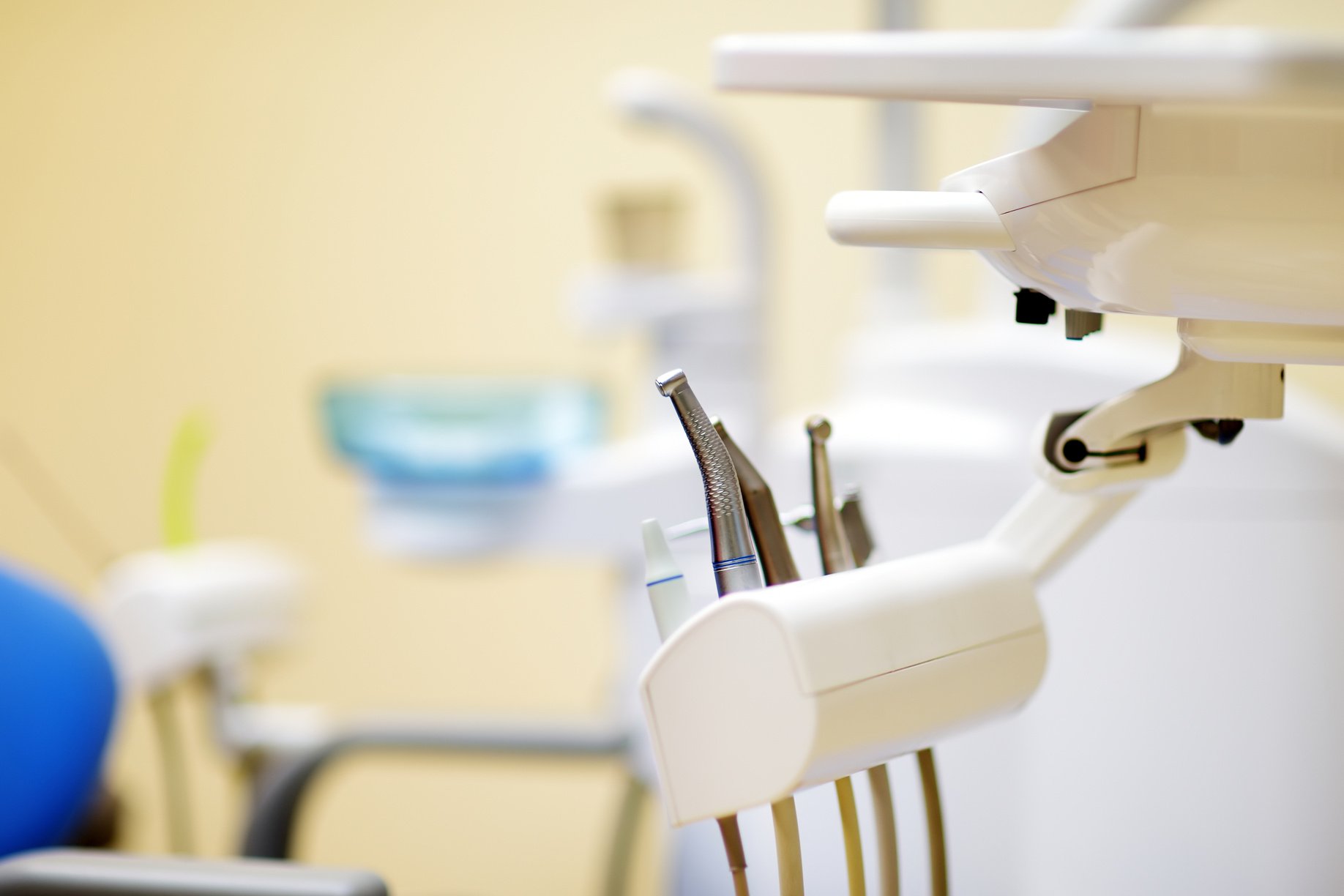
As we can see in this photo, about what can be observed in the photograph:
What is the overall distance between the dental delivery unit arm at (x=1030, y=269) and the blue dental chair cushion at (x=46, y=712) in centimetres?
54

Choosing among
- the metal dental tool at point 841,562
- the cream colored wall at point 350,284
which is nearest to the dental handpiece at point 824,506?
the metal dental tool at point 841,562

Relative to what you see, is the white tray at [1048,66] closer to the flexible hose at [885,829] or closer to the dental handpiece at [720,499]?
the dental handpiece at [720,499]

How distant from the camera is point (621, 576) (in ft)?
4.99

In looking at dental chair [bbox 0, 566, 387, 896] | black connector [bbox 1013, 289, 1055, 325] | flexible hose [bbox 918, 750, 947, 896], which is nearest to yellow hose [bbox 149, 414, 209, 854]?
dental chair [bbox 0, 566, 387, 896]

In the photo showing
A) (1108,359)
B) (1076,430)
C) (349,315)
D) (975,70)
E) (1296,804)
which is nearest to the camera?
(975,70)

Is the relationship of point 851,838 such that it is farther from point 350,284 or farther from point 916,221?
point 350,284

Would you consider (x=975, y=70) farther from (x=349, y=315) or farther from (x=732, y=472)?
(x=349, y=315)

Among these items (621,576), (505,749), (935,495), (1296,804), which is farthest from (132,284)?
(1296,804)

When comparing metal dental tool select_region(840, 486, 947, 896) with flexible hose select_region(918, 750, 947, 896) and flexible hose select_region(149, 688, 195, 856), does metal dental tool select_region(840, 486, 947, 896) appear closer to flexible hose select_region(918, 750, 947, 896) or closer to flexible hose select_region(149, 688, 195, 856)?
flexible hose select_region(918, 750, 947, 896)

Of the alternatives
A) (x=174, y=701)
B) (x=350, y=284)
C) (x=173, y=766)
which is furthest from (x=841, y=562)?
(x=350, y=284)

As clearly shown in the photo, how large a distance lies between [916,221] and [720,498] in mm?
105

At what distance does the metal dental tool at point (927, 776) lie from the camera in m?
0.46

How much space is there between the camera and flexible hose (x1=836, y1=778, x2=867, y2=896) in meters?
0.43

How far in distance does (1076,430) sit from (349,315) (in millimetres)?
2217
